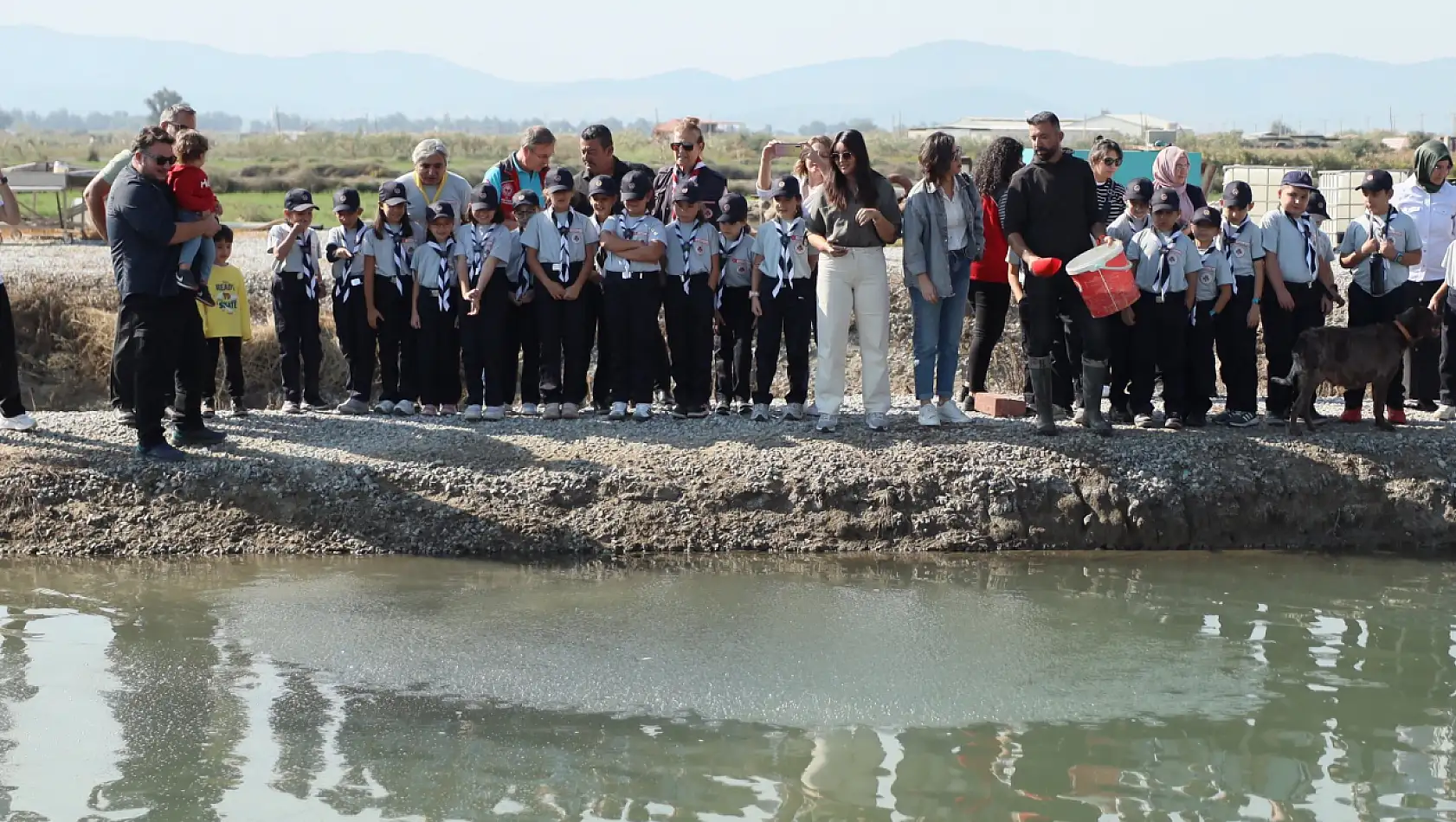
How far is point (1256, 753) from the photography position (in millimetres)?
6133

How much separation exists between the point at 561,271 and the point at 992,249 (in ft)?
9.05

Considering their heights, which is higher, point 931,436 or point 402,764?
point 931,436

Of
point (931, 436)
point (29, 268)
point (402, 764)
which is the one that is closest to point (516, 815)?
point (402, 764)

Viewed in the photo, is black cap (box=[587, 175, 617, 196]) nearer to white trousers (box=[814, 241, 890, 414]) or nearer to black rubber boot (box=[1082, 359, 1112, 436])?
white trousers (box=[814, 241, 890, 414])

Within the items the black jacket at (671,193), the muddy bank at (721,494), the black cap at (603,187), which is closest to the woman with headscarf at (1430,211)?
the muddy bank at (721,494)

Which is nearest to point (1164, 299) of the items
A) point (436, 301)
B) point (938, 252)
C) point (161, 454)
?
point (938, 252)

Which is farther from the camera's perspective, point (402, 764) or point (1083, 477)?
point (1083, 477)

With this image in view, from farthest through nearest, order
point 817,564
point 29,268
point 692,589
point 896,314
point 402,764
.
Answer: point 29,268 < point 896,314 < point 817,564 < point 692,589 < point 402,764

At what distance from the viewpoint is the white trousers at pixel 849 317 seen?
9.59 meters

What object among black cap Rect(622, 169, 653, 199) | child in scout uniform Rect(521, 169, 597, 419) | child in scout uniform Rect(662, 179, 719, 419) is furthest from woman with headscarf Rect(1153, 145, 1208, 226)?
child in scout uniform Rect(521, 169, 597, 419)

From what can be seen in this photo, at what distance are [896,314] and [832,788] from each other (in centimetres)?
1148

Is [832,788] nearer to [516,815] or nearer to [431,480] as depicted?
[516,815]

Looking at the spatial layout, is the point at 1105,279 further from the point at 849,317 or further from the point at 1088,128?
the point at 1088,128

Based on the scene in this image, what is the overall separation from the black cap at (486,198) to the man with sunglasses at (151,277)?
5.13ft
